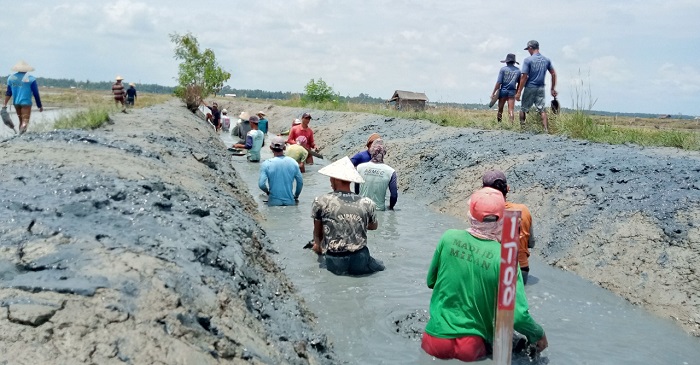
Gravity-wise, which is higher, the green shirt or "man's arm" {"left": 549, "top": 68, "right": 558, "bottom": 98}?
"man's arm" {"left": 549, "top": 68, "right": 558, "bottom": 98}

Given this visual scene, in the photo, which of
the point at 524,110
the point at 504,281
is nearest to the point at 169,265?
the point at 504,281

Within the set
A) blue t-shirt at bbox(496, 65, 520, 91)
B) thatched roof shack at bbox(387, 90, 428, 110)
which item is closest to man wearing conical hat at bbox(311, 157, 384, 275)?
blue t-shirt at bbox(496, 65, 520, 91)

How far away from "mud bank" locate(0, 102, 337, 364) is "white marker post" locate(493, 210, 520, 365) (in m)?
1.32

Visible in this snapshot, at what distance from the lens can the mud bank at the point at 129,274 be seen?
112 inches

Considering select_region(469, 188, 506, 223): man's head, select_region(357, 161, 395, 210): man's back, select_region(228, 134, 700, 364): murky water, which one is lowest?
select_region(228, 134, 700, 364): murky water

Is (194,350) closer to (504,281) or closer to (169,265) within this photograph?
(169,265)

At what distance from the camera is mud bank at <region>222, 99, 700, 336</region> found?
266 inches

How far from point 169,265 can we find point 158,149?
517 cm

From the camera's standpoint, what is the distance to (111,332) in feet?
9.43

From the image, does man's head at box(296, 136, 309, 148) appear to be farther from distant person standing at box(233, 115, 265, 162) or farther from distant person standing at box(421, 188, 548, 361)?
distant person standing at box(421, 188, 548, 361)

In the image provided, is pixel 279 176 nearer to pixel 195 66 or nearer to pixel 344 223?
pixel 344 223

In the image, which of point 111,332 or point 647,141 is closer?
point 111,332

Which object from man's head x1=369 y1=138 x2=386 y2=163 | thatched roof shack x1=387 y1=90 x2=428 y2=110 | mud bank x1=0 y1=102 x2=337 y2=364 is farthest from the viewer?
thatched roof shack x1=387 y1=90 x2=428 y2=110

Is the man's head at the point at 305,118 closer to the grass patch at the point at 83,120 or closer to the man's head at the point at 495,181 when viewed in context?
the grass patch at the point at 83,120
